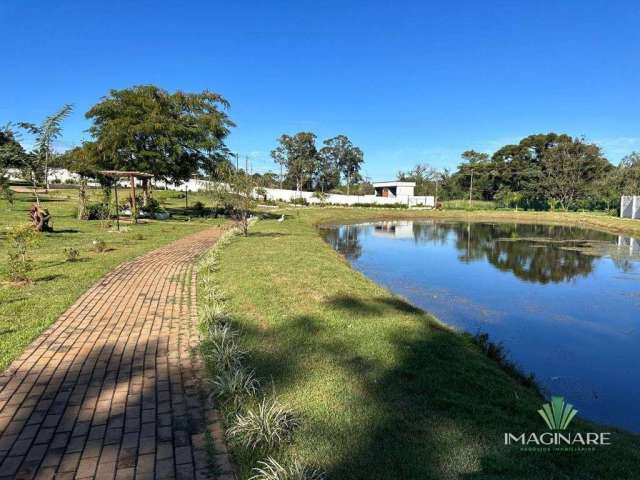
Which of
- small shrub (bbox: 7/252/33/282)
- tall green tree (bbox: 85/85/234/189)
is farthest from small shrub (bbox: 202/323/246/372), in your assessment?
tall green tree (bbox: 85/85/234/189)

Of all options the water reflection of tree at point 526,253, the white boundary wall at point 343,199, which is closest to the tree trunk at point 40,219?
the water reflection of tree at point 526,253

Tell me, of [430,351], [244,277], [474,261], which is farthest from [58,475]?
[474,261]

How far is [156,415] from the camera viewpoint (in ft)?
10.6

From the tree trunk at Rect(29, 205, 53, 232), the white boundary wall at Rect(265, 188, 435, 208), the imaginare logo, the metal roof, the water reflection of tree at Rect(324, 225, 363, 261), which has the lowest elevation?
the water reflection of tree at Rect(324, 225, 363, 261)

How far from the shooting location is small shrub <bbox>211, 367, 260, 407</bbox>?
11.4 ft

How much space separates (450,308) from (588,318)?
258 cm

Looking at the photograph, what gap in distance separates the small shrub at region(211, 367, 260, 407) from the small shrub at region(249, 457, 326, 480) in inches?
34.1

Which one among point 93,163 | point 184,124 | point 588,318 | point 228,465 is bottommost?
point 588,318

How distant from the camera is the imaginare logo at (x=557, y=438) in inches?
114

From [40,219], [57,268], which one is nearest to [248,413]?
[57,268]

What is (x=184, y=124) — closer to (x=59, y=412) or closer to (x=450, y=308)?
(x=450, y=308)

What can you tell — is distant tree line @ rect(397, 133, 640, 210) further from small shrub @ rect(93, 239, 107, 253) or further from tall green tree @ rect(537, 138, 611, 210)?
small shrub @ rect(93, 239, 107, 253)

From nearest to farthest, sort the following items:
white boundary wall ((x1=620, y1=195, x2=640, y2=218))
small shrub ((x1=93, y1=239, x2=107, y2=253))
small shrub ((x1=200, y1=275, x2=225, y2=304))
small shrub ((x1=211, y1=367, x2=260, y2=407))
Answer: small shrub ((x1=211, y1=367, x2=260, y2=407)) → small shrub ((x1=200, y1=275, x2=225, y2=304)) → small shrub ((x1=93, y1=239, x2=107, y2=253)) → white boundary wall ((x1=620, y1=195, x2=640, y2=218))

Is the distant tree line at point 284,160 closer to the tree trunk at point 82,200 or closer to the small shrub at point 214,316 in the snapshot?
the tree trunk at point 82,200
